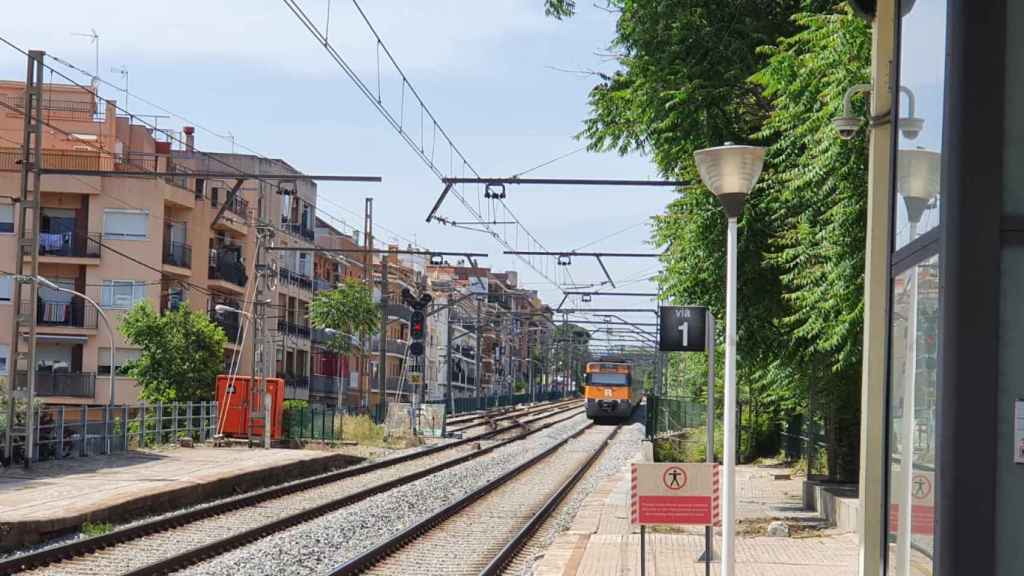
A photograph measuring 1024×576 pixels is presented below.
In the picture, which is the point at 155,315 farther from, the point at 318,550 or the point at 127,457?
the point at 318,550

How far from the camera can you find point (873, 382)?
821 cm

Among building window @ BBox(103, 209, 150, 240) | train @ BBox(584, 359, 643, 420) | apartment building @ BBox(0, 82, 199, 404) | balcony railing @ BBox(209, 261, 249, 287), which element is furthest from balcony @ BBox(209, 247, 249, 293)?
train @ BBox(584, 359, 643, 420)

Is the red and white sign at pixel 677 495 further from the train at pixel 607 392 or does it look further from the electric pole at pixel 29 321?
the train at pixel 607 392

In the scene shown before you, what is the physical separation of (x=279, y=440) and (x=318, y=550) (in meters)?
25.8

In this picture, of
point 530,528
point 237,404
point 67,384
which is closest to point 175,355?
point 67,384

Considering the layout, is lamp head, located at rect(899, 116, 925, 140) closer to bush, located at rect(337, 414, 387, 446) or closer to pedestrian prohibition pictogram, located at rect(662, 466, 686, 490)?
pedestrian prohibition pictogram, located at rect(662, 466, 686, 490)

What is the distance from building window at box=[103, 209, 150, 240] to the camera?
6162 centimetres

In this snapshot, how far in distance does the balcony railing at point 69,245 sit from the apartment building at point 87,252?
0.04 meters

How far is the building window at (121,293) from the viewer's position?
62000 mm

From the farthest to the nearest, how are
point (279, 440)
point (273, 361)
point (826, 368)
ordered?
point (273, 361), point (279, 440), point (826, 368)

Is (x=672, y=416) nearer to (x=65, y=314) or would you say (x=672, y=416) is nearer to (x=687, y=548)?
(x=687, y=548)

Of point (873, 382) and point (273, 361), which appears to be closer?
point (873, 382)

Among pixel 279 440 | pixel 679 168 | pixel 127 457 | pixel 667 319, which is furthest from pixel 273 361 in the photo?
pixel 667 319

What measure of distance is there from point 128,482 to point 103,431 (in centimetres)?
797
